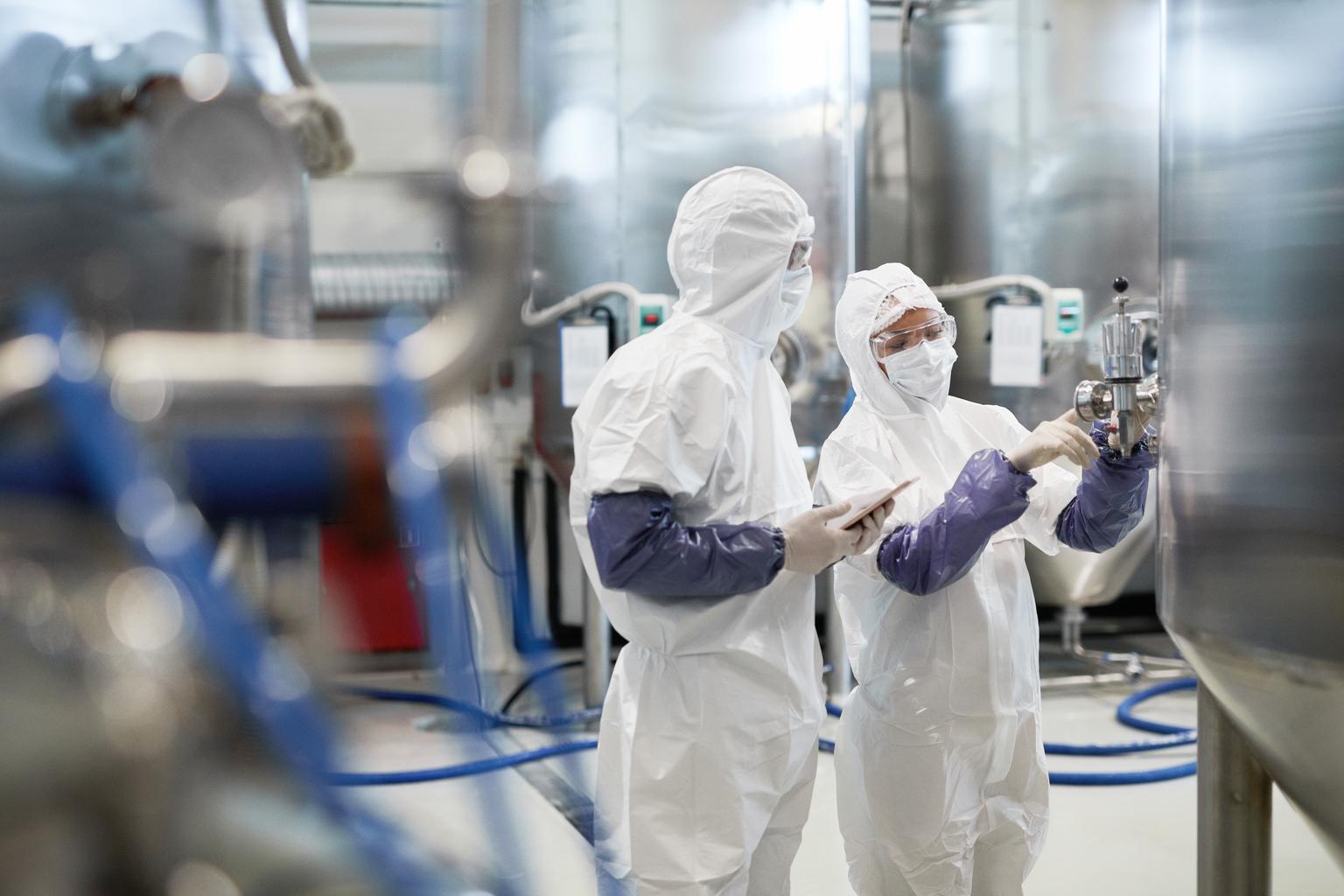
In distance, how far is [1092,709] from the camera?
3.24 metres

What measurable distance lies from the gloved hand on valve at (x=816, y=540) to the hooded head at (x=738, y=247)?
26 cm

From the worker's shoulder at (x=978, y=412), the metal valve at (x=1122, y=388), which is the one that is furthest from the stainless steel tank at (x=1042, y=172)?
the metal valve at (x=1122, y=388)

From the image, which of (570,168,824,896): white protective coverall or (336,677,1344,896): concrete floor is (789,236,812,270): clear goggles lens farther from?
(336,677,1344,896): concrete floor

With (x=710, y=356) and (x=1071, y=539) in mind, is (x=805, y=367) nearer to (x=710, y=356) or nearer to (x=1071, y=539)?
(x=1071, y=539)

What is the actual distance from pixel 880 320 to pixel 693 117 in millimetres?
1603

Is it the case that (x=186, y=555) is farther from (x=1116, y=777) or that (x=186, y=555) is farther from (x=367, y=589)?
(x=1116, y=777)

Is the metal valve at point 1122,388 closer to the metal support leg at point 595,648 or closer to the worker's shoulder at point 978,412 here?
the worker's shoulder at point 978,412

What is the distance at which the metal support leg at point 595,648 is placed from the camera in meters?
3.07

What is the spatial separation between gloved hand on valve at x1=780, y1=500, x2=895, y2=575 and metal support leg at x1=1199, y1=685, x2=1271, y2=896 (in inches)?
17.8

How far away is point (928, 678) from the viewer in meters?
1.58

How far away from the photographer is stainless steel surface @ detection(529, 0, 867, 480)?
302 cm

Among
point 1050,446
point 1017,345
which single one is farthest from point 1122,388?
point 1017,345

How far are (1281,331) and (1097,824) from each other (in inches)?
64.0

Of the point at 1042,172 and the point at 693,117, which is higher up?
the point at 693,117
